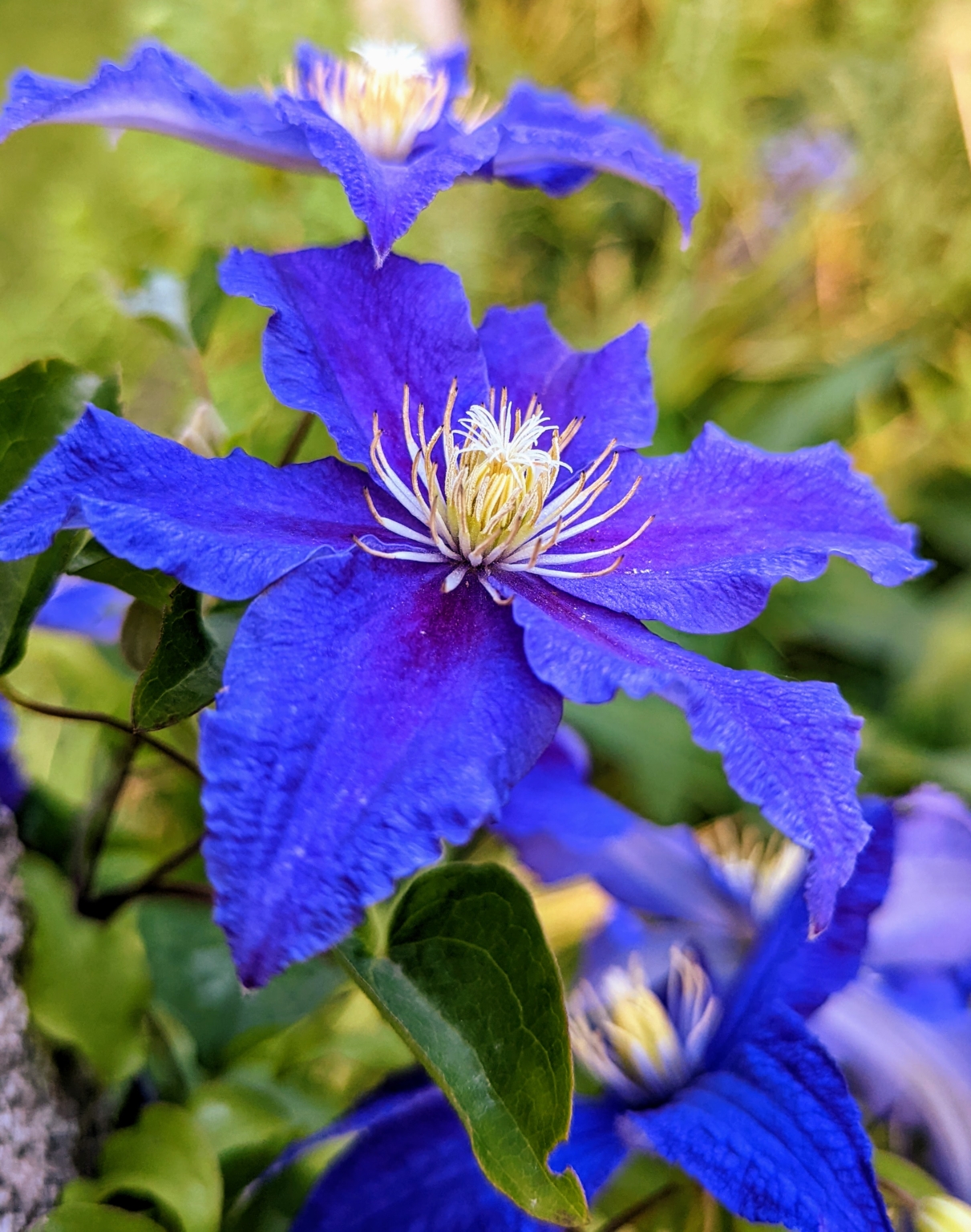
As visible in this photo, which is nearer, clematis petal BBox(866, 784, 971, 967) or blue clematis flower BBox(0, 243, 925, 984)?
blue clematis flower BBox(0, 243, 925, 984)

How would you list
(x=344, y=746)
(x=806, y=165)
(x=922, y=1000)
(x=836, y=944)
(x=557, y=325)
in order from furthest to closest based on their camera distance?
(x=806, y=165) < (x=557, y=325) < (x=922, y=1000) < (x=836, y=944) < (x=344, y=746)

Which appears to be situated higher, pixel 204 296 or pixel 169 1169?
pixel 204 296

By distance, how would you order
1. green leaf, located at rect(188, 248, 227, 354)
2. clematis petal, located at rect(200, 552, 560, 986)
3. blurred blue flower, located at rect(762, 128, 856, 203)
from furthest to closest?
blurred blue flower, located at rect(762, 128, 856, 203)
green leaf, located at rect(188, 248, 227, 354)
clematis petal, located at rect(200, 552, 560, 986)

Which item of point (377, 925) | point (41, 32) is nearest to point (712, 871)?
point (377, 925)

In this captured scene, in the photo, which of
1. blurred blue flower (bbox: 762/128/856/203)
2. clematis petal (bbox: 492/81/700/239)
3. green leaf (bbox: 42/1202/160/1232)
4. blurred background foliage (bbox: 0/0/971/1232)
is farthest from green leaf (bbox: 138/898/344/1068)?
blurred blue flower (bbox: 762/128/856/203)

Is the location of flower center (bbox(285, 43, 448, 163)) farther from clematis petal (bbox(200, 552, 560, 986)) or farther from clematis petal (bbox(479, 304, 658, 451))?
clematis petal (bbox(200, 552, 560, 986))

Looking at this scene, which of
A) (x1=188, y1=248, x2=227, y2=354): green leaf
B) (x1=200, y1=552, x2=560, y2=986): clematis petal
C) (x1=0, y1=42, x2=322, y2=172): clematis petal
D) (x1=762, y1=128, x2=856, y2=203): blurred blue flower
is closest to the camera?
(x1=200, y1=552, x2=560, y2=986): clematis petal

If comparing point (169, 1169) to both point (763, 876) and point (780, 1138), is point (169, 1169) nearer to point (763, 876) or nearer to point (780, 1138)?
point (780, 1138)

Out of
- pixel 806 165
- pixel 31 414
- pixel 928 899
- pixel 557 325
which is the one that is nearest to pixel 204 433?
pixel 31 414
